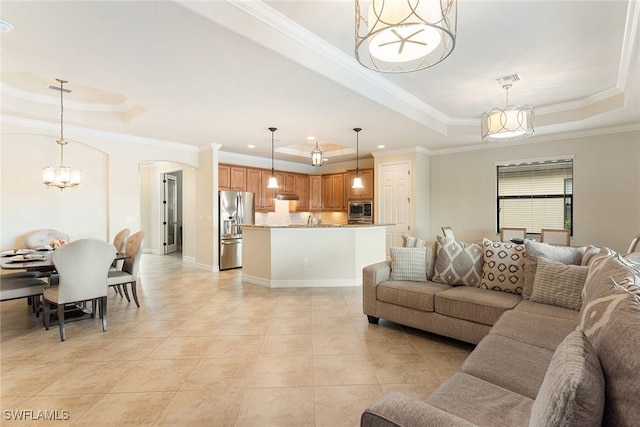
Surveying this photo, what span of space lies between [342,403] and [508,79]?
3900 mm

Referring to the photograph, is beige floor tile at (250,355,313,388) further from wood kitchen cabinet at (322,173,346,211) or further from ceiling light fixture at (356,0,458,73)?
wood kitchen cabinet at (322,173,346,211)

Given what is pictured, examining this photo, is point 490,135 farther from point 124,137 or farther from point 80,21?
point 124,137

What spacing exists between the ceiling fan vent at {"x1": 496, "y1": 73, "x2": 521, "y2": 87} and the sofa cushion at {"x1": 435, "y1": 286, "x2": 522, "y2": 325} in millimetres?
2495

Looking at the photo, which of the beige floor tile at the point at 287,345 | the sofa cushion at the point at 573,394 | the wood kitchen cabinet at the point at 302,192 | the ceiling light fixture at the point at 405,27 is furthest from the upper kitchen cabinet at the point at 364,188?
the sofa cushion at the point at 573,394

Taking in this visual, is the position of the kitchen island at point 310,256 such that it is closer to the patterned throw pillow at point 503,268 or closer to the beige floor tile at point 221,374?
the patterned throw pillow at point 503,268

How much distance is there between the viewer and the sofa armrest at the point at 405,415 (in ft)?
3.36

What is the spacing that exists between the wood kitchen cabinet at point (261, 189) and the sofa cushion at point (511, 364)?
6.15 m

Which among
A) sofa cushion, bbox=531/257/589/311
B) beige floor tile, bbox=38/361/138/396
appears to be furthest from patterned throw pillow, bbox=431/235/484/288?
beige floor tile, bbox=38/361/138/396

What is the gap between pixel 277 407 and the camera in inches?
78.9

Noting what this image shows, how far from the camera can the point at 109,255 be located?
3340 mm

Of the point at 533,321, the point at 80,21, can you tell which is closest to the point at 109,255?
the point at 80,21

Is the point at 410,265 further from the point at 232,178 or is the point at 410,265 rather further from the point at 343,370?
the point at 232,178

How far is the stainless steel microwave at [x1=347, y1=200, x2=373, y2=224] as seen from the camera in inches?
288

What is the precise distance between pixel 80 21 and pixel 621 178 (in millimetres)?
6985
